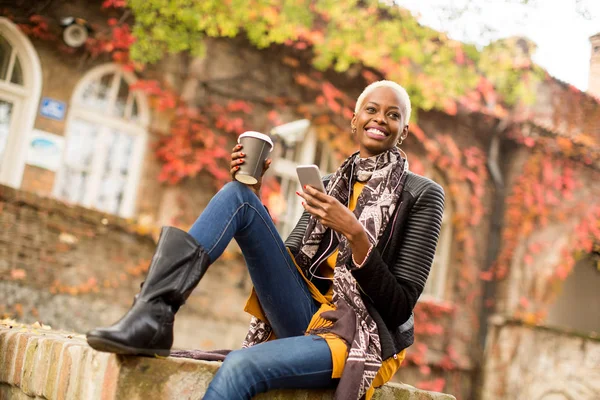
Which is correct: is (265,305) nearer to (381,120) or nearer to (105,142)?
(381,120)

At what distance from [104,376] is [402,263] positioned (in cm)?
109

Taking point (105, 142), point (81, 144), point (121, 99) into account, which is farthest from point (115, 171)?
point (121, 99)

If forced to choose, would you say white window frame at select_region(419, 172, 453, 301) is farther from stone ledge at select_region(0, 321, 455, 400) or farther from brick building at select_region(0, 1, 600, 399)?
stone ledge at select_region(0, 321, 455, 400)

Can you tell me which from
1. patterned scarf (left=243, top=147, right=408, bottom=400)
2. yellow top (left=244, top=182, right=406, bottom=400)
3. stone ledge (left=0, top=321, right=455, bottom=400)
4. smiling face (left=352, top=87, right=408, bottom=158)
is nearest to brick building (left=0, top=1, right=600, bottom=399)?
smiling face (left=352, top=87, right=408, bottom=158)

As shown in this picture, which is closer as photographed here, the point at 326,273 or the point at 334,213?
the point at 334,213

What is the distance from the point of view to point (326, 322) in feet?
7.57

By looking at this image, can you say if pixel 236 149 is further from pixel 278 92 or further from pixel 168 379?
pixel 278 92

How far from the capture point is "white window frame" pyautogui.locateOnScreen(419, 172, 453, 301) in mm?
9508

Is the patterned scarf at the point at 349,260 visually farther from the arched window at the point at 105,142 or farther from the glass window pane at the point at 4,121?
the glass window pane at the point at 4,121

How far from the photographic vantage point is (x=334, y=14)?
26.6 ft

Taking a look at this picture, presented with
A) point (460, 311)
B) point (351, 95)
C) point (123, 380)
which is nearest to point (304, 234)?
point (123, 380)

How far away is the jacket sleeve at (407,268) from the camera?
87.1 inches

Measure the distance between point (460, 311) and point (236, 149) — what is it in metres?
7.78

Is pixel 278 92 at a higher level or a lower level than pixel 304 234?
higher
